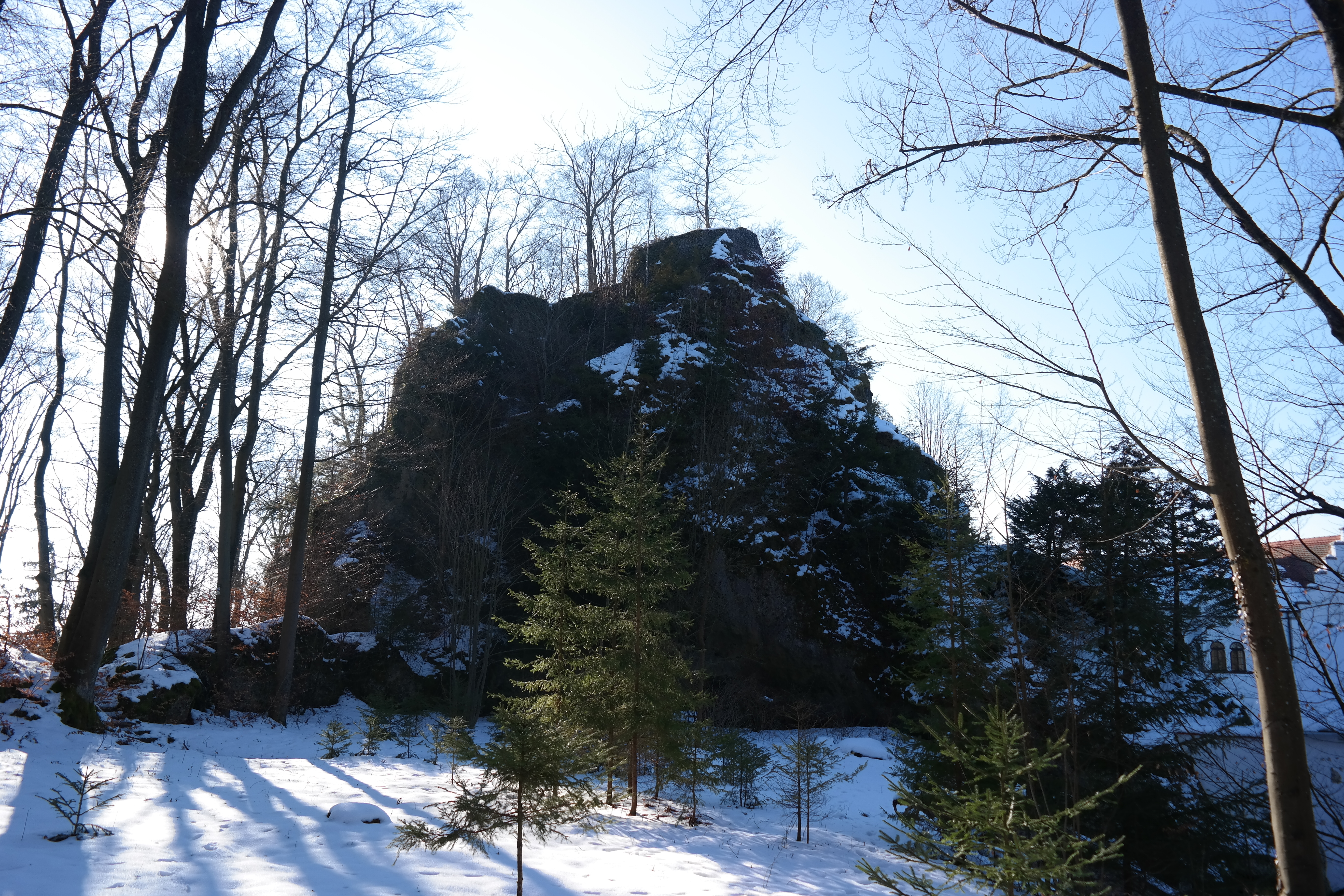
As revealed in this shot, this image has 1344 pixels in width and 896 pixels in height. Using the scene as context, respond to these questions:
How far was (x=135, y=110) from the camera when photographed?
9523mm

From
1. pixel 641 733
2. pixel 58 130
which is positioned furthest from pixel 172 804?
pixel 58 130

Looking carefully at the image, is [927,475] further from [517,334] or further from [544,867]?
[544,867]

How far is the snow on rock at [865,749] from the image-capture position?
48.8 ft

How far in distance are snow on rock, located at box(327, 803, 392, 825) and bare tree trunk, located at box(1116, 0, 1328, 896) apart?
6.49 meters

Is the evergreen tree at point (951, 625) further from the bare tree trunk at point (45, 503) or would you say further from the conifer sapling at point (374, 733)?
the bare tree trunk at point (45, 503)

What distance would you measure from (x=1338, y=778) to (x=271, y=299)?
16654 mm

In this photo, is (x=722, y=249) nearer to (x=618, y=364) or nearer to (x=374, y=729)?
(x=618, y=364)

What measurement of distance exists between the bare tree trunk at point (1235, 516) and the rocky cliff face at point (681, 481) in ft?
45.2

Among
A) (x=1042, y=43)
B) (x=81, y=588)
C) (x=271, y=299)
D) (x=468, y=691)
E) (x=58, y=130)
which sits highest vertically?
(x=271, y=299)

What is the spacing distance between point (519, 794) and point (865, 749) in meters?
12.0

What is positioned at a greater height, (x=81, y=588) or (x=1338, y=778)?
(x=81, y=588)

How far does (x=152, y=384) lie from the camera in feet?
29.1

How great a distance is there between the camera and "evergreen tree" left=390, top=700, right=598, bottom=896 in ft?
15.4

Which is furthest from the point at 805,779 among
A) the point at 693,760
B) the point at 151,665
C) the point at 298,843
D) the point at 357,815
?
the point at 151,665
